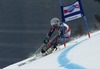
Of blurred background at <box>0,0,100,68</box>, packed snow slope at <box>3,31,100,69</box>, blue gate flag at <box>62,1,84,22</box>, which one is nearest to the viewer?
packed snow slope at <box>3,31,100,69</box>

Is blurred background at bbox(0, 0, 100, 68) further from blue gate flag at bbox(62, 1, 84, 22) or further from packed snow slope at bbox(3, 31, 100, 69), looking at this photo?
packed snow slope at bbox(3, 31, 100, 69)

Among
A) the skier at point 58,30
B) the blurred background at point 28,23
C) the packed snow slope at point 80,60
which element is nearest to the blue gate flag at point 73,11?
the skier at point 58,30

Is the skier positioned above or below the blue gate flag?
below

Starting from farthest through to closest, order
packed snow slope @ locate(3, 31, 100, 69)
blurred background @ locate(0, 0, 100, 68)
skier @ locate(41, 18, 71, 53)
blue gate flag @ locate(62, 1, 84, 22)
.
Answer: blurred background @ locate(0, 0, 100, 68) < skier @ locate(41, 18, 71, 53) < blue gate flag @ locate(62, 1, 84, 22) < packed snow slope @ locate(3, 31, 100, 69)

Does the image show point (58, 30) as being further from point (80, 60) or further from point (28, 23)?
point (28, 23)

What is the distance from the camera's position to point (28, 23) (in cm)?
1173

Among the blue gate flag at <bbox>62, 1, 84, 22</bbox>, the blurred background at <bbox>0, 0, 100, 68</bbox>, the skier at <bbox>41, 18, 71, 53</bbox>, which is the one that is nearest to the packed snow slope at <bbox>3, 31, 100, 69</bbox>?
the blue gate flag at <bbox>62, 1, 84, 22</bbox>

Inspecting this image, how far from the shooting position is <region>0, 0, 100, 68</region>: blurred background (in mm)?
10039

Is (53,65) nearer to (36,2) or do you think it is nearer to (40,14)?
(40,14)

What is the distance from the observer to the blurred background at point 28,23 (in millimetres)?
10039

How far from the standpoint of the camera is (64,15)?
219 inches

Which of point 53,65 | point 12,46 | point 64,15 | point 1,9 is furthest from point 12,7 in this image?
point 53,65

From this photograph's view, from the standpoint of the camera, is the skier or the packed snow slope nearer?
the packed snow slope

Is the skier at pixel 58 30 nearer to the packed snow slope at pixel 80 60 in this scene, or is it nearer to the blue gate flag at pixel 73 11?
the blue gate flag at pixel 73 11
